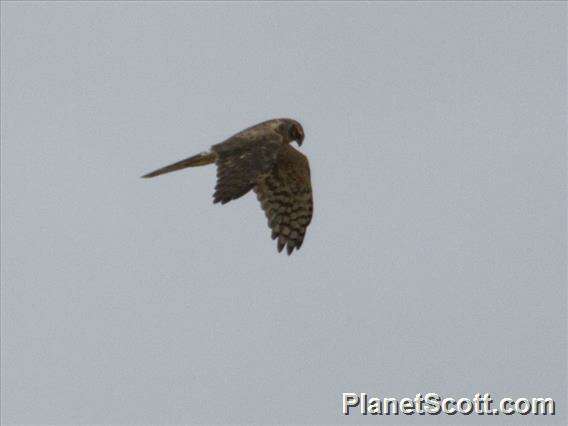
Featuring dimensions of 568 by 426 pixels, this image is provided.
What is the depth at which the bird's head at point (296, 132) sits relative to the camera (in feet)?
63.5

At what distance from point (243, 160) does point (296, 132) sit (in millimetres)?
1855

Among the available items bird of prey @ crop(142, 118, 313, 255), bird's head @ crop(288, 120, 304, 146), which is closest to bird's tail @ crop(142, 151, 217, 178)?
bird of prey @ crop(142, 118, 313, 255)

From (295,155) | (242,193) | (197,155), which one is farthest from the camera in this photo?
(295,155)

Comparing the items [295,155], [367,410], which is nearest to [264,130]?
[295,155]

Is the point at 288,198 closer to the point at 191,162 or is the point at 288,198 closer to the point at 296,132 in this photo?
the point at 296,132

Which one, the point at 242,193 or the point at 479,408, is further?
the point at 479,408

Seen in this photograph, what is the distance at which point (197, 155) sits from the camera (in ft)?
59.4

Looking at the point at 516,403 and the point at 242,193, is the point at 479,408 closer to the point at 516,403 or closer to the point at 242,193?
the point at 516,403

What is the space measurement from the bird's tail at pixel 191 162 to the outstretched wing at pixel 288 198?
1100 millimetres

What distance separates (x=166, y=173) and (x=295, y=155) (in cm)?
158

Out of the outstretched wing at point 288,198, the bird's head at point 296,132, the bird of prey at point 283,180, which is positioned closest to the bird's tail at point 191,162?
the bird of prey at point 283,180

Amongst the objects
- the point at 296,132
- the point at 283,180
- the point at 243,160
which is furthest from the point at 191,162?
the point at 296,132

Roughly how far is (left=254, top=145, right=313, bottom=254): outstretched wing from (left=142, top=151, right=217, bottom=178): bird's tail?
3.61 feet

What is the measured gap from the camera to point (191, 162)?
1833 centimetres
